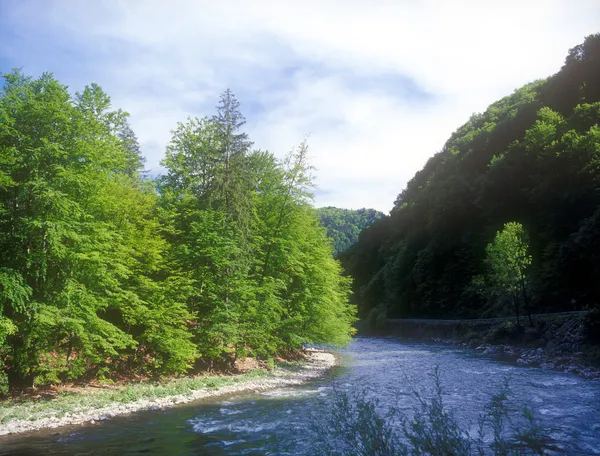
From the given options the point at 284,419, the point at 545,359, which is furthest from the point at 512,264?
the point at 284,419

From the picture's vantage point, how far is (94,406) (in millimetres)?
16359

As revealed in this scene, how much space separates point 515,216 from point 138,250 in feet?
166

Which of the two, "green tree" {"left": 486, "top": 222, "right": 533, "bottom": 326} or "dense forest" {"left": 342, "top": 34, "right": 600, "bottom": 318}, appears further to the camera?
"dense forest" {"left": 342, "top": 34, "right": 600, "bottom": 318}

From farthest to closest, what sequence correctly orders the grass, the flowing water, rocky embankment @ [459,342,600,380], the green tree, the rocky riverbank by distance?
the green tree → rocky embankment @ [459,342,600,380] → the grass → the rocky riverbank → the flowing water

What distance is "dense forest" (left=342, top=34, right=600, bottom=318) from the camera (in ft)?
131

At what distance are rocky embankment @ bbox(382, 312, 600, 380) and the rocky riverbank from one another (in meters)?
15.8

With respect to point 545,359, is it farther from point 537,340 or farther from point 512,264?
point 512,264

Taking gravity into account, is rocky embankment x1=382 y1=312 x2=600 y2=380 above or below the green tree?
below

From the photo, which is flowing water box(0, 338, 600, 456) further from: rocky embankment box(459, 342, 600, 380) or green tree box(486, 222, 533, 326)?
green tree box(486, 222, 533, 326)

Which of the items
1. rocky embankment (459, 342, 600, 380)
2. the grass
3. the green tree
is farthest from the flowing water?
the green tree

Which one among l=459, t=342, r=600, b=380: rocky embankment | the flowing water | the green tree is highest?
the green tree

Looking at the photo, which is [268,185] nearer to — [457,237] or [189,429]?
[189,429]

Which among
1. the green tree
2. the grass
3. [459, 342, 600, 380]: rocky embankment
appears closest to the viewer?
the grass

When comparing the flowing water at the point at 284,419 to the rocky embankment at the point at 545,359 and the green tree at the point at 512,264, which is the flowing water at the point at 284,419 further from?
the green tree at the point at 512,264
